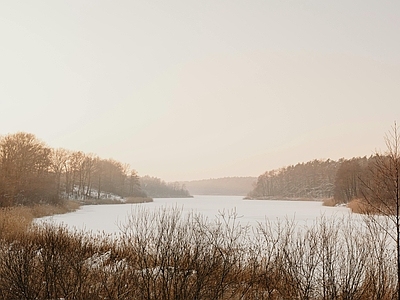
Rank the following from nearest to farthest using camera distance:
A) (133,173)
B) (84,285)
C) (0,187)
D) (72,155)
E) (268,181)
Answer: (84,285), (0,187), (72,155), (133,173), (268,181)

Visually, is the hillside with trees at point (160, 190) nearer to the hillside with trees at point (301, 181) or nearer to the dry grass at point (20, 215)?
the hillside with trees at point (301, 181)

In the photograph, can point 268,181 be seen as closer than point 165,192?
Yes

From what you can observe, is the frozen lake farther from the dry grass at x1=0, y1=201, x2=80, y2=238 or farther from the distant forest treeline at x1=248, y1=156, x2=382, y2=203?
the distant forest treeline at x1=248, y1=156, x2=382, y2=203

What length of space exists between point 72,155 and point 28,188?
34.5 metres

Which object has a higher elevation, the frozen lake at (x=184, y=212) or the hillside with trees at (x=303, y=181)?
the hillside with trees at (x=303, y=181)

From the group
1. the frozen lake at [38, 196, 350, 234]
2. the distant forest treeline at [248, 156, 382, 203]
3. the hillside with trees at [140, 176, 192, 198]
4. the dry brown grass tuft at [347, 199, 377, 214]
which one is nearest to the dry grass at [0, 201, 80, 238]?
the frozen lake at [38, 196, 350, 234]

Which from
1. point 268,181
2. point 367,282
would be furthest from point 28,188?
point 268,181

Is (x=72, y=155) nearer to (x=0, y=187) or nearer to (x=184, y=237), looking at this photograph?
(x=0, y=187)

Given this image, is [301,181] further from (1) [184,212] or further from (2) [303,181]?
(1) [184,212]

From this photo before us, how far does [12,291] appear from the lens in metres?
5.71

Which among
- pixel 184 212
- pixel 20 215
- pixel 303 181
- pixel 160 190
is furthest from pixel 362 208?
pixel 160 190

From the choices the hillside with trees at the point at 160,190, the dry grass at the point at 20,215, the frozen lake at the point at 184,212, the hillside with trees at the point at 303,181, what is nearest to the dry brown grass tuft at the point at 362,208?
the frozen lake at the point at 184,212

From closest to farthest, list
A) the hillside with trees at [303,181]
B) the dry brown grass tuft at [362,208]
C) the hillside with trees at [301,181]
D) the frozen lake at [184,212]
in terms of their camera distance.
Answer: the dry brown grass tuft at [362,208]
the frozen lake at [184,212]
the hillside with trees at [303,181]
the hillside with trees at [301,181]

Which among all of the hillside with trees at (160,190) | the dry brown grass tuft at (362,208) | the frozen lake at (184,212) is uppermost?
the hillside with trees at (160,190)
